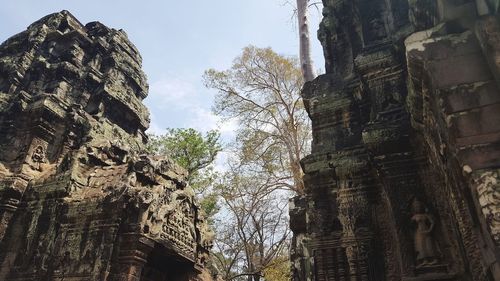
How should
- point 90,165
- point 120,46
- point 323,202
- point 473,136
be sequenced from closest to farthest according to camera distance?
point 473,136 < point 323,202 < point 90,165 < point 120,46

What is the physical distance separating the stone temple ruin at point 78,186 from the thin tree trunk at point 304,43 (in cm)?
533

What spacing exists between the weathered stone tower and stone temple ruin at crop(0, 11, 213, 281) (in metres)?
2.36

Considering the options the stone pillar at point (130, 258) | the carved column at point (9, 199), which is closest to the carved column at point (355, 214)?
the stone pillar at point (130, 258)

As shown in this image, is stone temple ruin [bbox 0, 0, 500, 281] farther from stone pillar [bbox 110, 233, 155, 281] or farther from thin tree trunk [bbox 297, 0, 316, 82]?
thin tree trunk [bbox 297, 0, 316, 82]

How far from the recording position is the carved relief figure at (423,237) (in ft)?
11.3

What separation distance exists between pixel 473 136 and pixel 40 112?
771cm

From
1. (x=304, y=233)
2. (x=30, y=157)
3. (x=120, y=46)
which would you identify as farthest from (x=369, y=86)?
(x=120, y=46)

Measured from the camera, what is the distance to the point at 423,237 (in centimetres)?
357

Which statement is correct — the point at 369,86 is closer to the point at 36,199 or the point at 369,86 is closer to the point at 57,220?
the point at 57,220

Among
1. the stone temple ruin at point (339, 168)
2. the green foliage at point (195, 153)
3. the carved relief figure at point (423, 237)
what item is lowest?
the carved relief figure at point (423, 237)

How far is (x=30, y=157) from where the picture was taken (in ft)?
24.5

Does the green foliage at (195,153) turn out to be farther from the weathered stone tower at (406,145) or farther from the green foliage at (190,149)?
the weathered stone tower at (406,145)

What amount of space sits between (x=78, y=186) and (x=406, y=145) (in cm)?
539

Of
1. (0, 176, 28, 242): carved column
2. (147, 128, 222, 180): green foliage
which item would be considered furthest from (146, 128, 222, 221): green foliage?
(0, 176, 28, 242): carved column
